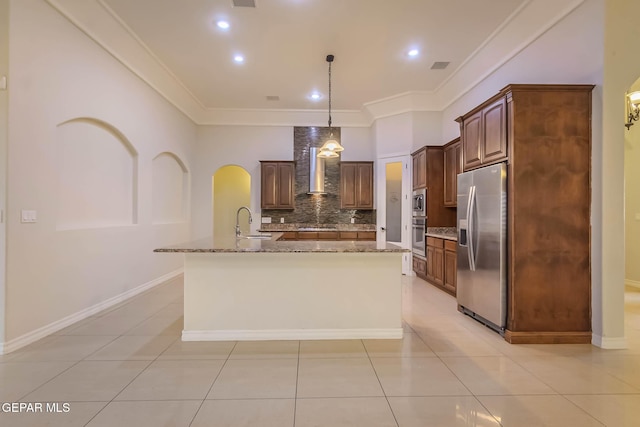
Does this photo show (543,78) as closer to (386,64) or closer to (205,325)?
(386,64)

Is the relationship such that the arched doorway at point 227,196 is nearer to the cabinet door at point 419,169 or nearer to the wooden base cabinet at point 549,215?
the cabinet door at point 419,169

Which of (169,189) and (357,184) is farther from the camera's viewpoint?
(357,184)

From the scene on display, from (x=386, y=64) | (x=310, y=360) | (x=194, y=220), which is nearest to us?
(x=310, y=360)

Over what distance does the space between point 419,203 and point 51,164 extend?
17.1ft

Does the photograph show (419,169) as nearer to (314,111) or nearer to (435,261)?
(435,261)

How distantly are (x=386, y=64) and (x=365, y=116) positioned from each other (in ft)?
7.29

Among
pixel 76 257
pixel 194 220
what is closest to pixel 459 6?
pixel 76 257

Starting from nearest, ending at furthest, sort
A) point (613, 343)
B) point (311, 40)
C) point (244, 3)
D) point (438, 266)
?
1. point (613, 343)
2. point (244, 3)
3. point (311, 40)
4. point (438, 266)

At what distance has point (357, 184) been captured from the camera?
6.92 metres

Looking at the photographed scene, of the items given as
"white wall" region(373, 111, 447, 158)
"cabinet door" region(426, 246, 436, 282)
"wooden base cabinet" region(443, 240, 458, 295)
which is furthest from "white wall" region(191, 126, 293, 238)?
"wooden base cabinet" region(443, 240, 458, 295)

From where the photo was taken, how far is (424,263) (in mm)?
5691

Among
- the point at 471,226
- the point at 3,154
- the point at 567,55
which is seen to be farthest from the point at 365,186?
the point at 3,154

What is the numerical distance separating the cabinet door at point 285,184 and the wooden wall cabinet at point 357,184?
Answer: 111 cm

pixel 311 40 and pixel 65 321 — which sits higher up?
pixel 311 40
